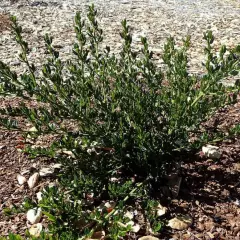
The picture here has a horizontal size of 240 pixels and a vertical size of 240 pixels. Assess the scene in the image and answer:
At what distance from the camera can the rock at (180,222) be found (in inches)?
91.2

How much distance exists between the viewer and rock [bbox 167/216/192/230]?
232 cm

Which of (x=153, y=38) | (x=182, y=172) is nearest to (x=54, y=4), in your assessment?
(x=153, y=38)

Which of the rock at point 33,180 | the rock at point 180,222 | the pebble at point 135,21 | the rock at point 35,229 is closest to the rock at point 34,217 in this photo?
the rock at point 35,229

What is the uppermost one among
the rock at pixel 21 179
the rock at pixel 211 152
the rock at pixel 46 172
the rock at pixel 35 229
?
the rock at pixel 211 152

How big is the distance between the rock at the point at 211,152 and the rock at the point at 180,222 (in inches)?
24.9

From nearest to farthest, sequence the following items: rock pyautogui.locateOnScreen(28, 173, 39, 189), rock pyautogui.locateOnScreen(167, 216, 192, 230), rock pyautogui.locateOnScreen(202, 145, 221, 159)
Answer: rock pyautogui.locateOnScreen(167, 216, 192, 230), rock pyautogui.locateOnScreen(28, 173, 39, 189), rock pyautogui.locateOnScreen(202, 145, 221, 159)

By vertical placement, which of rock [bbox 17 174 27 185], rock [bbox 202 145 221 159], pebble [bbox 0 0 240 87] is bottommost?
rock [bbox 17 174 27 185]

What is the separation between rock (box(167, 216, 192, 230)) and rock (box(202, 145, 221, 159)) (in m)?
0.63

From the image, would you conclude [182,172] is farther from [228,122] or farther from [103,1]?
[103,1]

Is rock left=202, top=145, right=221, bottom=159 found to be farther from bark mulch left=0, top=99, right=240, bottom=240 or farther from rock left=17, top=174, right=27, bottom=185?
rock left=17, top=174, right=27, bottom=185

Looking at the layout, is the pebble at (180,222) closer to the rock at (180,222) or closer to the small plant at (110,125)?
the rock at (180,222)

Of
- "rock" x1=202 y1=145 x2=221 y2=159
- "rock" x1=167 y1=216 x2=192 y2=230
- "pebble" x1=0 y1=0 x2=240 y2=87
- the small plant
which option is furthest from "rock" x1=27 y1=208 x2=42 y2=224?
"pebble" x1=0 y1=0 x2=240 y2=87

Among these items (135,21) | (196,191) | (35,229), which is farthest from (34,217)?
(135,21)

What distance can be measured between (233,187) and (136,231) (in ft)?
2.41
